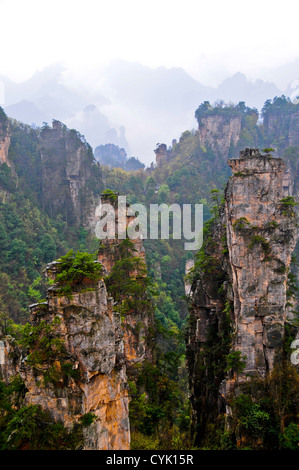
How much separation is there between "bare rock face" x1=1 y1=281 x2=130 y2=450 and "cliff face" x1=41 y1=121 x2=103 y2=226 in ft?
142

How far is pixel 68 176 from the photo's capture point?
174ft

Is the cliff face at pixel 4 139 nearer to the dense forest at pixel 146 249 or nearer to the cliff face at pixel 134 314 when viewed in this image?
the dense forest at pixel 146 249

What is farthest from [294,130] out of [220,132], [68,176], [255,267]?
[255,267]

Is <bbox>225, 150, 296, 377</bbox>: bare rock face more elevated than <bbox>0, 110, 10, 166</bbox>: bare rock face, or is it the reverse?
<bbox>0, 110, 10, 166</bbox>: bare rock face

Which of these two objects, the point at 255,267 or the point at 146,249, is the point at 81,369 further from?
the point at 146,249

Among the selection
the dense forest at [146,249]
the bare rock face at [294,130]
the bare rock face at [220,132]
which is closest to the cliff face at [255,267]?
the dense forest at [146,249]

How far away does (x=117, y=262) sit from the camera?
19922mm

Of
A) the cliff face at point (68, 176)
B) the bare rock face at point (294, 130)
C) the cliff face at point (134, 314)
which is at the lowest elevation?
the cliff face at point (134, 314)

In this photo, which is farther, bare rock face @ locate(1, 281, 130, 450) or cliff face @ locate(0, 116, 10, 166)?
cliff face @ locate(0, 116, 10, 166)

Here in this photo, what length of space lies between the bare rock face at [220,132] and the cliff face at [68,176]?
73.2 feet

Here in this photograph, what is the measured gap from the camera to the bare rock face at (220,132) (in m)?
61.8

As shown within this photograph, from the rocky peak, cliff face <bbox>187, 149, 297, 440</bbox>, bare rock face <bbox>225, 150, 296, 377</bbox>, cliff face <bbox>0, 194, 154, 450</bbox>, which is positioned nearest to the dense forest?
the rocky peak

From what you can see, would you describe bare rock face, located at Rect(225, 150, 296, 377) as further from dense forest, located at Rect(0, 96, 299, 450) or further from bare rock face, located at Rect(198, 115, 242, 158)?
bare rock face, located at Rect(198, 115, 242, 158)

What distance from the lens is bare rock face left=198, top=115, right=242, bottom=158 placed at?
6178 cm
